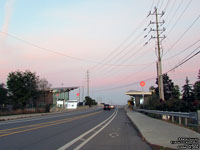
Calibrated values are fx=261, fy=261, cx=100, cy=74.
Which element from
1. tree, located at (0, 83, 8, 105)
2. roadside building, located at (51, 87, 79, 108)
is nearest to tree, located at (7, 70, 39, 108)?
tree, located at (0, 83, 8, 105)

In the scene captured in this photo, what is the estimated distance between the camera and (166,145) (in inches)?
386

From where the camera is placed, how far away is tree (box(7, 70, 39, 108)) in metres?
51.7

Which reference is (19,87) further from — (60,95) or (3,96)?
(60,95)

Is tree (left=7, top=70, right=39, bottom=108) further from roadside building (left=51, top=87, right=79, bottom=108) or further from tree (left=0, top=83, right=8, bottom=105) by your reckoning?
roadside building (left=51, top=87, right=79, bottom=108)

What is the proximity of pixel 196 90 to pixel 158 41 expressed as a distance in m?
17.0

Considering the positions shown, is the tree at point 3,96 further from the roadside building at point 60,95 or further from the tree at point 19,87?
the roadside building at point 60,95

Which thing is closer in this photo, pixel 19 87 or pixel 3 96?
pixel 19 87

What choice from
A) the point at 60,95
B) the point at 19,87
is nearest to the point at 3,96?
the point at 19,87

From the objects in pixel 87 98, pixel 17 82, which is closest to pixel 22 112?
pixel 17 82

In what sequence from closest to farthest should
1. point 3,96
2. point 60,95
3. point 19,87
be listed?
point 19,87 → point 3,96 → point 60,95

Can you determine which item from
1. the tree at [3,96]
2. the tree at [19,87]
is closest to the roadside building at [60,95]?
the tree at [3,96]

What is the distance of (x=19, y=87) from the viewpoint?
5188 cm

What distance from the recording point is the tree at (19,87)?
170ft

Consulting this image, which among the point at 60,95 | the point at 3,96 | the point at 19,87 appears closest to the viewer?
the point at 19,87
